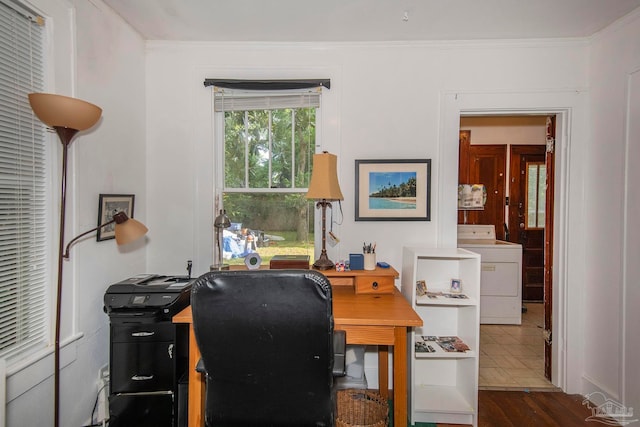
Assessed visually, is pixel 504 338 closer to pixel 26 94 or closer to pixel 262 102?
pixel 262 102

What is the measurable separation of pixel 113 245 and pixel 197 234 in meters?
0.57

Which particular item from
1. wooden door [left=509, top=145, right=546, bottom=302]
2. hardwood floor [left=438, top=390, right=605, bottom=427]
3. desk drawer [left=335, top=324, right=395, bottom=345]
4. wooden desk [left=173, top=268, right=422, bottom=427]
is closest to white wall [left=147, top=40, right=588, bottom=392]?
hardwood floor [left=438, top=390, right=605, bottom=427]

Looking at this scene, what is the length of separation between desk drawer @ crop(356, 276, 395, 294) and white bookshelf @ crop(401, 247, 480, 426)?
0.61 ft

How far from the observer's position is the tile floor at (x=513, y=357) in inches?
103

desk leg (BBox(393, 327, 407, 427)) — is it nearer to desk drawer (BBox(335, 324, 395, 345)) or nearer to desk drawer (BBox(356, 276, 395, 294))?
desk drawer (BBox(335, 324, 395, 345))

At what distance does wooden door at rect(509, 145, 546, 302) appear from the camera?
15.6 feet

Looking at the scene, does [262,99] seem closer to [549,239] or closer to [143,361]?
[143,361]

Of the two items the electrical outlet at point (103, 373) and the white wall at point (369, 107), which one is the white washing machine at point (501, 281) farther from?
the electrical outlet at point (103, 373)

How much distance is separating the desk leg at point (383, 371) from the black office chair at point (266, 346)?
1.21 metres

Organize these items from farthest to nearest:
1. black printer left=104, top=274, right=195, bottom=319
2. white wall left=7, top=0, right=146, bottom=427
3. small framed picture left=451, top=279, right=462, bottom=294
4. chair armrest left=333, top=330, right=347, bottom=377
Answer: small framed picture left=451, top=279, right=462, bottom=294, black printer left=104, top=274, right=195, bottom=319, white wall left=7, top=0, right=146, bottom=427, chair armrest left=333, top=330, right=347, bottom=377

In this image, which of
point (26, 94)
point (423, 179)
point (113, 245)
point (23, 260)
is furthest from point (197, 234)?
point (423, 179)

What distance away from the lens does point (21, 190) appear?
158 cm

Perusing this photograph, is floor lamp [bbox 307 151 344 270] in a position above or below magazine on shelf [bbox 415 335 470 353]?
above

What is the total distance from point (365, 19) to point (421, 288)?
1.95 metres
